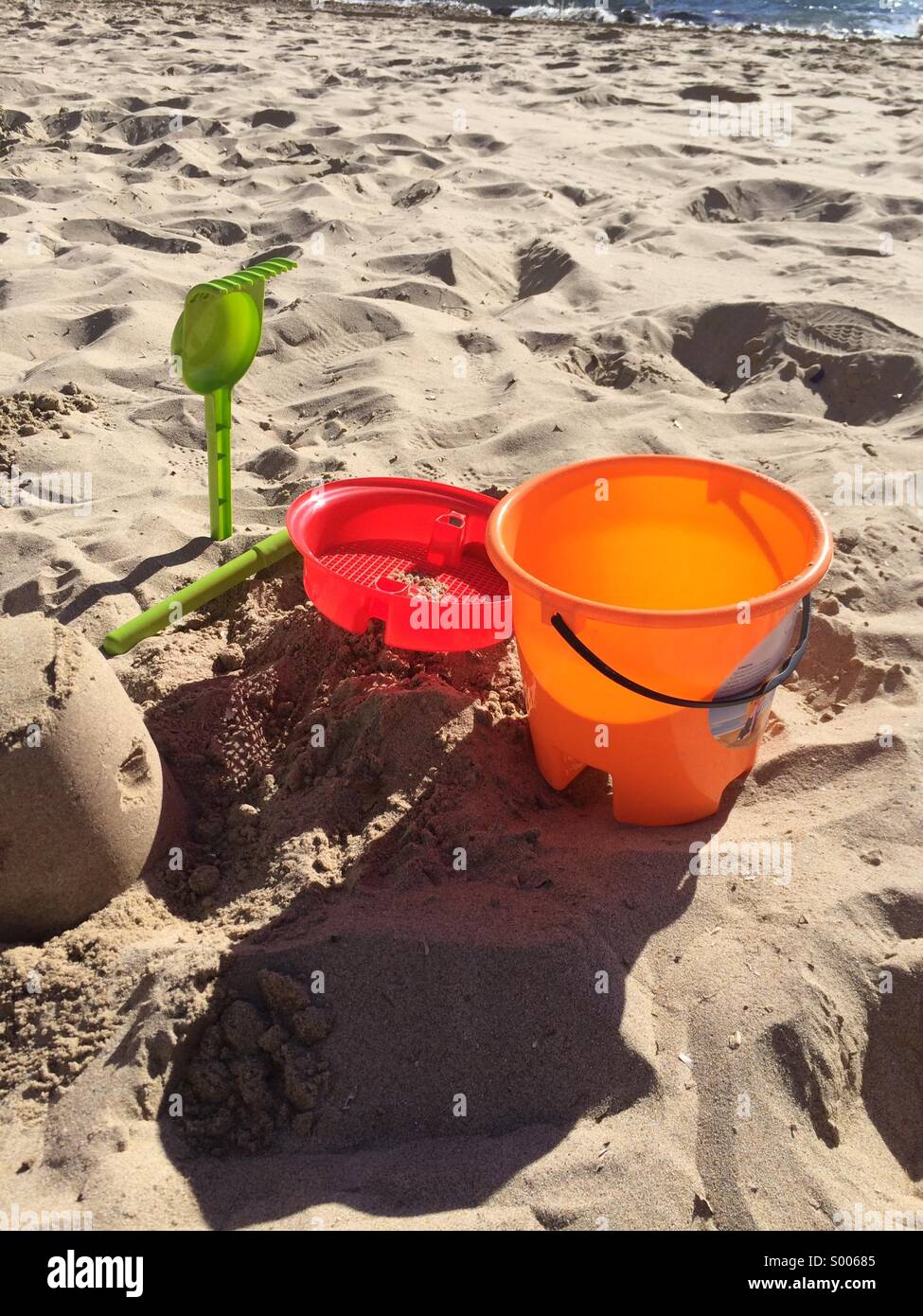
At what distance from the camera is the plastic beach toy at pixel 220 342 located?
7.72 ft

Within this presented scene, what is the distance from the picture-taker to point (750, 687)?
67.7 inches

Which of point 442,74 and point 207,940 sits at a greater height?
point 442,74

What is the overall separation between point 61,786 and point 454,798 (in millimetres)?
615

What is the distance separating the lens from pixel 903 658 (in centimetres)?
218

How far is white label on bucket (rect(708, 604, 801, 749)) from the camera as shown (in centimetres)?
168

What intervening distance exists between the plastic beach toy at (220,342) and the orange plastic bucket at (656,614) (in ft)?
2.86

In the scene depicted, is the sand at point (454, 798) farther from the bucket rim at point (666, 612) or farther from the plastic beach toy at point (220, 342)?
the bucket rim at point (666, 612)

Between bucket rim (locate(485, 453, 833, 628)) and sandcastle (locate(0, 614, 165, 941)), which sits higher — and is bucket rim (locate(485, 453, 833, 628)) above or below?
above

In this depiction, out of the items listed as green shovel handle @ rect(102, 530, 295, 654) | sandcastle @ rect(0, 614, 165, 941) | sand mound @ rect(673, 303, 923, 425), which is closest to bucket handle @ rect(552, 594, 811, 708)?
sandcastle @ rect(0, 614, 165, 941)

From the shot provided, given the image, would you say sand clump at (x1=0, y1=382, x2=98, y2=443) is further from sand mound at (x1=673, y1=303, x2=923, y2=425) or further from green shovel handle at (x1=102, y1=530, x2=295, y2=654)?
sand mound at (x1=673, y1=303, x2=923, y2=425)

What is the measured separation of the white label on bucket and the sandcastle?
93cm
